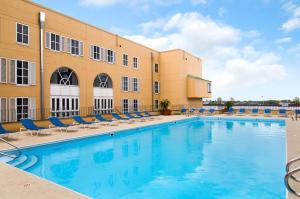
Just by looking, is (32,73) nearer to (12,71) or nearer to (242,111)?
(12,71)

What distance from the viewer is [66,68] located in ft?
52.2

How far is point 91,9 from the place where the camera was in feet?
53.4

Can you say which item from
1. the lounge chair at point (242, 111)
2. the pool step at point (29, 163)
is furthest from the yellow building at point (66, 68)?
the lounge chair at point (242, 111)

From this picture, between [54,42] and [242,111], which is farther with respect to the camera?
[242,111]

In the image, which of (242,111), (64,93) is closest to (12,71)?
(64,93)

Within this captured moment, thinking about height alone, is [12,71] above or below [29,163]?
above

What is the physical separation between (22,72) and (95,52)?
646 centimetres

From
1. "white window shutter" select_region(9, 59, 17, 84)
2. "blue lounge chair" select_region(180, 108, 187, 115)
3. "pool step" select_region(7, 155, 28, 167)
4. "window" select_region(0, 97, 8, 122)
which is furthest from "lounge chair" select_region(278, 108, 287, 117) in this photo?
"window" select_region(0, 97, 8, 122)

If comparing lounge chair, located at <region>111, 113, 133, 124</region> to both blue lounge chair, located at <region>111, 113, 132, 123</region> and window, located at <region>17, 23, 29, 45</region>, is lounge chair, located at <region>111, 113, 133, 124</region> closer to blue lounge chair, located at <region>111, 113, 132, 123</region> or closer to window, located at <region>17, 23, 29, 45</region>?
blue lounge chair, located at <region>111, 113, 132, 123</region>

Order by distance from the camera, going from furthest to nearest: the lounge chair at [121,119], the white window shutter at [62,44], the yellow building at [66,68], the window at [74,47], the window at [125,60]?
the window at [125,60] < the lounge chair at [121,119] < the window at [74,47] < the white window shutter at [62,44] < the yellow building at [66,68]

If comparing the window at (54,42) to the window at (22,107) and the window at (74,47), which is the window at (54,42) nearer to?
the window at (74,47)

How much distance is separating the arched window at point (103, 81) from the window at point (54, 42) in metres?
4.27

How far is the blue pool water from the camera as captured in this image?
5.24 m

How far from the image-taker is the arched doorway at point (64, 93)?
1488cm
